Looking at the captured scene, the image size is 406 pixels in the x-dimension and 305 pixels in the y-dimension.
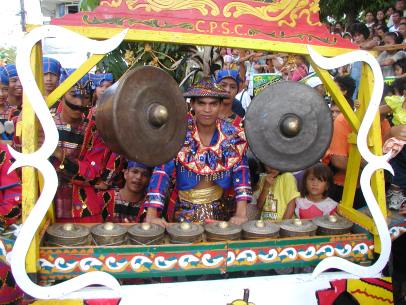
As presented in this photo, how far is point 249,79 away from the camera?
657 centimetres

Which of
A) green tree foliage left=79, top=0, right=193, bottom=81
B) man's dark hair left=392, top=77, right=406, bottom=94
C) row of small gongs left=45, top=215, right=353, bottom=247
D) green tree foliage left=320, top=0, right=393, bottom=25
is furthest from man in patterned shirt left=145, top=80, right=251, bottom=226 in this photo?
green tree foliage left=320, top=0, right=393, bottom=25

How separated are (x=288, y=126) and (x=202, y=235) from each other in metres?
0.84

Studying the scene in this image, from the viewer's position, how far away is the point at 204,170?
2.75m

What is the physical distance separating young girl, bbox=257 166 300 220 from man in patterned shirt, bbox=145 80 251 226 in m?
0.37

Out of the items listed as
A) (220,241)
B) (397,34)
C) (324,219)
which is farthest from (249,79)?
(220,241)

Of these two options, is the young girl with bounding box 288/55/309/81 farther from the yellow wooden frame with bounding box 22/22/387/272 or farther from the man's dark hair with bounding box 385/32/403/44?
the yellow wooden frame with bounding box 22/22/387/272

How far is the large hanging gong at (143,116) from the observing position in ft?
6.86

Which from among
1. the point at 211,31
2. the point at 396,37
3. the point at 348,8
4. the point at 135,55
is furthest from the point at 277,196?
the point at 348,8

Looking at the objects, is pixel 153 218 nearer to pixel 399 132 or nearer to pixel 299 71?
pixel 399 132

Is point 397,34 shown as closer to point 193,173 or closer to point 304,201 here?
point 304,201

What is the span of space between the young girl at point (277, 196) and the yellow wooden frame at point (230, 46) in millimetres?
377

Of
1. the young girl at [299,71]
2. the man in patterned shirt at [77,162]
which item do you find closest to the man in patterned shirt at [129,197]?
the man in patterned shirt at [77,162]

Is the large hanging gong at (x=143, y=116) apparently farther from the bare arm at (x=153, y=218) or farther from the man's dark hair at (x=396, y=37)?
the man's dark hair at (x=396, y=37)

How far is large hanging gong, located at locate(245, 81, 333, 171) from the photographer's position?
2434mm
